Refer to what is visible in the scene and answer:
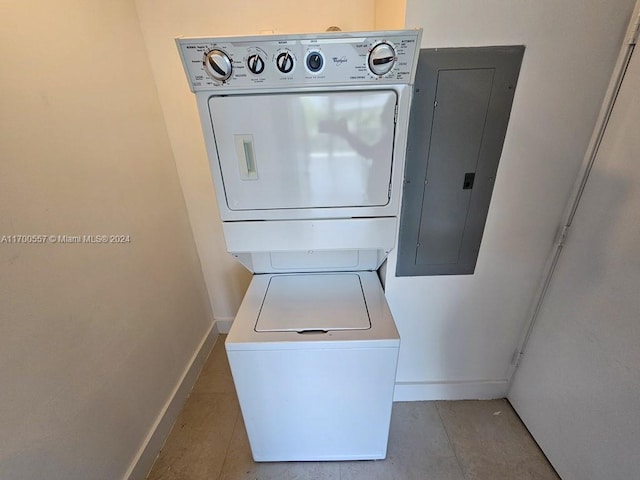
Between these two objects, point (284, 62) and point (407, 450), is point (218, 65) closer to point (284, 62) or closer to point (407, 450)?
point (284, 62)

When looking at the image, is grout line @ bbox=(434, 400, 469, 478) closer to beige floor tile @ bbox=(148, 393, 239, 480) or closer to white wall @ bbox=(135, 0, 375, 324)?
beige floor tile @ bbox=(148, 393, 239, 480)

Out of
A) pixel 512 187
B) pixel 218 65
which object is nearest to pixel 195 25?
pixel 218 65

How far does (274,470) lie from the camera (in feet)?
4.72

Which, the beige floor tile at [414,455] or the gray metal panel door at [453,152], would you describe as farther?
the beige floor tile at [414,455]

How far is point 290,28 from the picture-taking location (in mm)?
1552

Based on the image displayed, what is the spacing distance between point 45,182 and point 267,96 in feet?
2.87

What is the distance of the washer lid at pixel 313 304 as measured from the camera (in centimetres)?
116

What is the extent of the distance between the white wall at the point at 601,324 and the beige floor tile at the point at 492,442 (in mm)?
112

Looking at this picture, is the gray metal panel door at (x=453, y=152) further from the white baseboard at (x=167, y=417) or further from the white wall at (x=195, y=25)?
the white baseboard at (x=167, y=417)

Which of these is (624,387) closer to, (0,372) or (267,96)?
(267,96)

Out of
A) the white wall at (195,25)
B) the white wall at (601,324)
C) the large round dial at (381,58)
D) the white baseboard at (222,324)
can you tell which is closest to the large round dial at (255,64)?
the large round dial at (381,58)

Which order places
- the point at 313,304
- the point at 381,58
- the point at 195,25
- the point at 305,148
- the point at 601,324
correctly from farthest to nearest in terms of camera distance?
the point at 195,25
the point at 313,304
the point at 601,324
the point at 305,148
the point at 381,58

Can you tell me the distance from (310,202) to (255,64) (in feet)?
1.58

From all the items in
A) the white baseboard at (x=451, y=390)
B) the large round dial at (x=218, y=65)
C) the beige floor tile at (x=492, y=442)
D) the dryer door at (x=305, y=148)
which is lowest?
the beige floor tile at (x=492, y=442)
